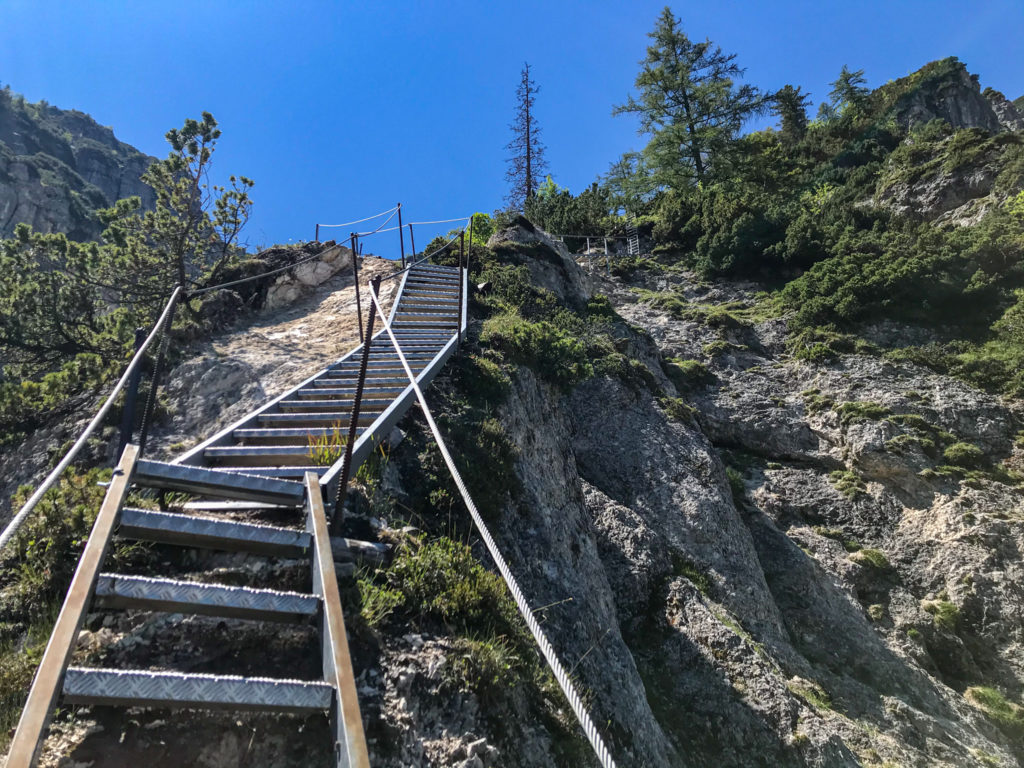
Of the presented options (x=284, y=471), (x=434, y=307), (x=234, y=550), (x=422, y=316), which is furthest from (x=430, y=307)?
(x=234, y=550)

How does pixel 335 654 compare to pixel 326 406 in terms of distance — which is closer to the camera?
pixel 335 654

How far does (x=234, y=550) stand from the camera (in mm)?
3990

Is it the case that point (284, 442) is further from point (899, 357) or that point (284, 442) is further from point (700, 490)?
point (899, 357)

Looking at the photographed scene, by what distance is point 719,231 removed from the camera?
90.2ft

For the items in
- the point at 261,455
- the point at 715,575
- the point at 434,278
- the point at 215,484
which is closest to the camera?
the point at 215,484

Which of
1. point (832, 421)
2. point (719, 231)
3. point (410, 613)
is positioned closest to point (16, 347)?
point (410, 613)

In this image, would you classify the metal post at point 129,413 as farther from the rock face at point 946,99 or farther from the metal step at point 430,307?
the rock face at point 946,99

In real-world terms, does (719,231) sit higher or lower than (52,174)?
lower

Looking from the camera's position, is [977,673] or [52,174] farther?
[52,174]

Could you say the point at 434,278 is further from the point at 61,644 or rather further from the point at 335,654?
the point at 61,644

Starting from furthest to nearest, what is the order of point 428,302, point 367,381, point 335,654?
point 428,302 → point 367,381 → point 335,654

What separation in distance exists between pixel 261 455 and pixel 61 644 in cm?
294

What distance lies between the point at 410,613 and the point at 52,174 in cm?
9707

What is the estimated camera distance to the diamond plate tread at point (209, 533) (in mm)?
3746
